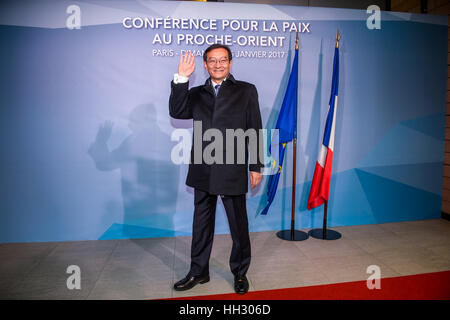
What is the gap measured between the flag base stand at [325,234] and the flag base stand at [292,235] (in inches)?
3.3

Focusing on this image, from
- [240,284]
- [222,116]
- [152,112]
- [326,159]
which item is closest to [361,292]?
[240,284]

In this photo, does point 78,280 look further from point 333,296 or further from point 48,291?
point 333,296

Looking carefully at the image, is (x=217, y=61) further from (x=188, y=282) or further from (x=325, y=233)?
(x=325, y=233)

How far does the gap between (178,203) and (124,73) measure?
1.29m

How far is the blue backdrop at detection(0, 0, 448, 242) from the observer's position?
309 centimetres

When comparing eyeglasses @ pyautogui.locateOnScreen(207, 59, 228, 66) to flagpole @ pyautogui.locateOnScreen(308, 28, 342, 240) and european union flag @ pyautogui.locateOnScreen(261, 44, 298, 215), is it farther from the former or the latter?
flagpole @ pyautogui.locateOnScreen(308, 28, 342, 240)

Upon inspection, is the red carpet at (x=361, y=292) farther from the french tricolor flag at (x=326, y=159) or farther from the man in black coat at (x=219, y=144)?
the french tricolor flag at (x=326, y=159)

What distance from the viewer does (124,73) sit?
3166mm

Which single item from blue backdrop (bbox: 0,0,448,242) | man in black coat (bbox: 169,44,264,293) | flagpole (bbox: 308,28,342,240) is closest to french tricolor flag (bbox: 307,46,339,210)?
flagpole (bbox: 308,28,342,240)

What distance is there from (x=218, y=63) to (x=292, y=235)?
6.03 feet

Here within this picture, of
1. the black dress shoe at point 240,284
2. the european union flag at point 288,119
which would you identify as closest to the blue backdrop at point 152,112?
the european union flag at point 288,119

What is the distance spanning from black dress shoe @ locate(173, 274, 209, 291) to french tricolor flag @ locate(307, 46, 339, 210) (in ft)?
4.61

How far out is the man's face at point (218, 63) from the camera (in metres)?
2.18

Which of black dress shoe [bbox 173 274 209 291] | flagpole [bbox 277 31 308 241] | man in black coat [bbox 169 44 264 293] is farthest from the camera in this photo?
flagpole [bbox 277 31 308 241]
